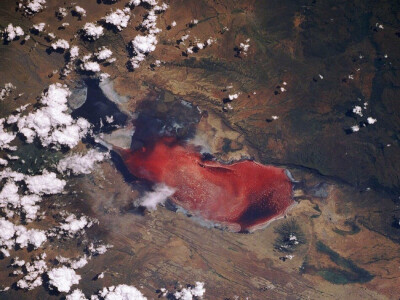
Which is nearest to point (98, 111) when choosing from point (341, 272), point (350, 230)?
point (350, 230)

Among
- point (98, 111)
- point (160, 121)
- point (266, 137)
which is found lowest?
point (266, 137)

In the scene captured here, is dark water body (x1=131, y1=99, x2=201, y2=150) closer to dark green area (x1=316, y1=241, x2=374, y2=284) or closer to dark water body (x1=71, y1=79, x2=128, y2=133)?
dark water body (x1=71, y1=79, x2=128, y2=133)

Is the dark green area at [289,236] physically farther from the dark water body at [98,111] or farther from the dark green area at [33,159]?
the dark green area at [33,159]

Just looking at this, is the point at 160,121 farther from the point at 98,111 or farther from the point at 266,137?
the point at 266,137

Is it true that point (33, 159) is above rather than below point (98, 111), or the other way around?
below

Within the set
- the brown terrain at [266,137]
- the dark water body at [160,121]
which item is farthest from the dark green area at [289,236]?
the dark water body at [160,121]

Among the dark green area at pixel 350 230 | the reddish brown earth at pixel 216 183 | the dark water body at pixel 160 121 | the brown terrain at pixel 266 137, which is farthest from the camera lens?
the dark green area at pixel 350 230
